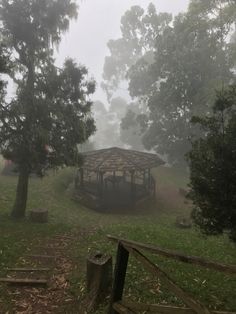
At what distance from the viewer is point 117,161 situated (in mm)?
27609

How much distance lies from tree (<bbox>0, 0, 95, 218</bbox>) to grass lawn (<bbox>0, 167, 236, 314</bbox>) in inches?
132

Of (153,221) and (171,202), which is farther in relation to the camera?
(171,202)

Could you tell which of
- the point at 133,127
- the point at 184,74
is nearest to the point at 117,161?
the point at 184,74

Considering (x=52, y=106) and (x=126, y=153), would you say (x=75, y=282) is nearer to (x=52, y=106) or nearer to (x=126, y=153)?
(x=52, y=106)

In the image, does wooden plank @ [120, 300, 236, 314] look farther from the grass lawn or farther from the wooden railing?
the grass lawn

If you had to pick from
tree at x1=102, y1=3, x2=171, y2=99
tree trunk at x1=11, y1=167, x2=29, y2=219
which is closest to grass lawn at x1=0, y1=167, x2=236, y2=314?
tree trunk at x1=11, y1=167, x2=29, y2=219

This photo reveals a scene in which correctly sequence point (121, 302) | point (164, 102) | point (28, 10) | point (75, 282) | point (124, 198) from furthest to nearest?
1. point (164, 102)
2. point (124, 198)
3. point (28, 10)
4. point (75, 282)
5. point (121, 302)

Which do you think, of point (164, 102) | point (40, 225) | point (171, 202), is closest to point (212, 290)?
point (40, 225)

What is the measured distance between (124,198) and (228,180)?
68.8 feet

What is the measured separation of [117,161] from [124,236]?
41.1 ft

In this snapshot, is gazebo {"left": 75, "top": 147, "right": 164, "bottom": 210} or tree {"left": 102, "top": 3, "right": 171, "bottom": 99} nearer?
gazebo {"left": 75, "top": 147, "right": 164, "bottom": 210}

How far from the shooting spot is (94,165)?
1067 inches

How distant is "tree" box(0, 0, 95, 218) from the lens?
56.3ft

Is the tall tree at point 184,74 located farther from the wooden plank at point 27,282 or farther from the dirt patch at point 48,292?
the wooden plank at point 27,282
